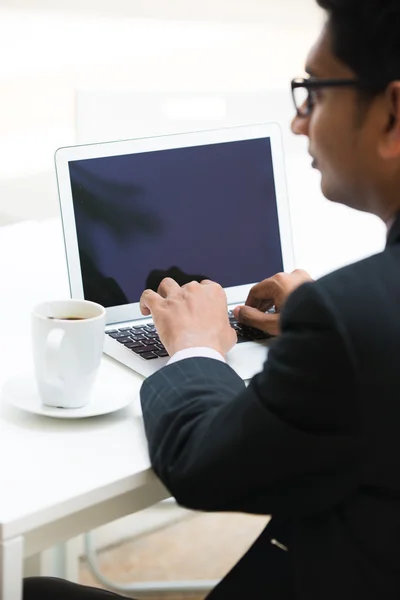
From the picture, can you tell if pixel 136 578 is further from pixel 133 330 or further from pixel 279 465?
pixel 279 465

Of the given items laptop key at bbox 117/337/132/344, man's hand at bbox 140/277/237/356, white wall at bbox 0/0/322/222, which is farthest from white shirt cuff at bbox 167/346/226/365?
white wall at bbox 0/0/322/222

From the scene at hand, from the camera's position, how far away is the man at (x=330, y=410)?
0.75 meters

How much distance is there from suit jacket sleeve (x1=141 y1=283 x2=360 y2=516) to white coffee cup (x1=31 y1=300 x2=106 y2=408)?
173 mm

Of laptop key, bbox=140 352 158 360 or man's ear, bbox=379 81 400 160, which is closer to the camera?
man's ear, bbox=379 81 400 160

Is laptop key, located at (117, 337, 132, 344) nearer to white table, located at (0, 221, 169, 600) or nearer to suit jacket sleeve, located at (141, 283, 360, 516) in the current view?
white table, located at (0, 221, 169, 600)

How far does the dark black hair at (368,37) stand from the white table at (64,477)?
1.43 ft

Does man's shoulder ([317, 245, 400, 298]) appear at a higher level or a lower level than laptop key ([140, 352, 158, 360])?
higher

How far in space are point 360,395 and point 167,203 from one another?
2.38ft

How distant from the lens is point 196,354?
1033 mm

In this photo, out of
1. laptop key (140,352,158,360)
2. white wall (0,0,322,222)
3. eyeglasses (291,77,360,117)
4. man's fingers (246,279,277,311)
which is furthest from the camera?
white wall (0,0,322,222)

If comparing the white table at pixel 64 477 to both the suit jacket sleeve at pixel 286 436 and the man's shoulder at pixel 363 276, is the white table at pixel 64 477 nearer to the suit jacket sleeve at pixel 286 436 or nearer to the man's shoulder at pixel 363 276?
the suit jacket sleeve at pixel 286 436

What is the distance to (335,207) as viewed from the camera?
6.04 feet

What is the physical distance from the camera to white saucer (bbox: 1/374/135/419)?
100 cm

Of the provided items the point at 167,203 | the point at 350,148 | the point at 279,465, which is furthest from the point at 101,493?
the point at 167,203
